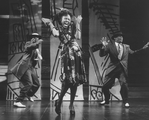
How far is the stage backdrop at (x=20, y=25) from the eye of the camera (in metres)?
8.20

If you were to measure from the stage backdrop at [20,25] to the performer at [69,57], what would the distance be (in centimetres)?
361

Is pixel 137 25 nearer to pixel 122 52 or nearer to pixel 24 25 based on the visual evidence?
pixel 122 52

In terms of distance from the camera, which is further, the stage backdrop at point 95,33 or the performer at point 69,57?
the stage backdrop at point 95,33

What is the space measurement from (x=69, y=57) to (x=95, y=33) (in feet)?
12.8

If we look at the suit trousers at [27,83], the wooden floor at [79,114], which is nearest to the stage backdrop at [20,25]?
the suit trousers at [27,83]

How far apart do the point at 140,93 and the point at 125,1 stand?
10.6 ft

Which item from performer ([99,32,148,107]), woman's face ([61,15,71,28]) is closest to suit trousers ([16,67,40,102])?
performer ([99,32,148,107])

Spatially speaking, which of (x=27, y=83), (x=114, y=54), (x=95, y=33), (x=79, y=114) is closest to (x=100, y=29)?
(x=95, y=33)

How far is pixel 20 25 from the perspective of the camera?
27.2 ft

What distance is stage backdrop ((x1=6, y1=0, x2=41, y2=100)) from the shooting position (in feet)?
26.9

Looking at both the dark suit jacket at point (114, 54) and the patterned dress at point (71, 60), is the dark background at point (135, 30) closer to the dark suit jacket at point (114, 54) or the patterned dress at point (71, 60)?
the dark suit jacket at point (114, 54)

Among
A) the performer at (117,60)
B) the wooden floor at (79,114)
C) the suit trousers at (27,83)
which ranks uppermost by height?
the performer at (117,60)

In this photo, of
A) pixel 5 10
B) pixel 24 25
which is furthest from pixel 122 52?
pixel 5 10

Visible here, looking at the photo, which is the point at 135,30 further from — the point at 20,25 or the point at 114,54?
the point at 20,25
